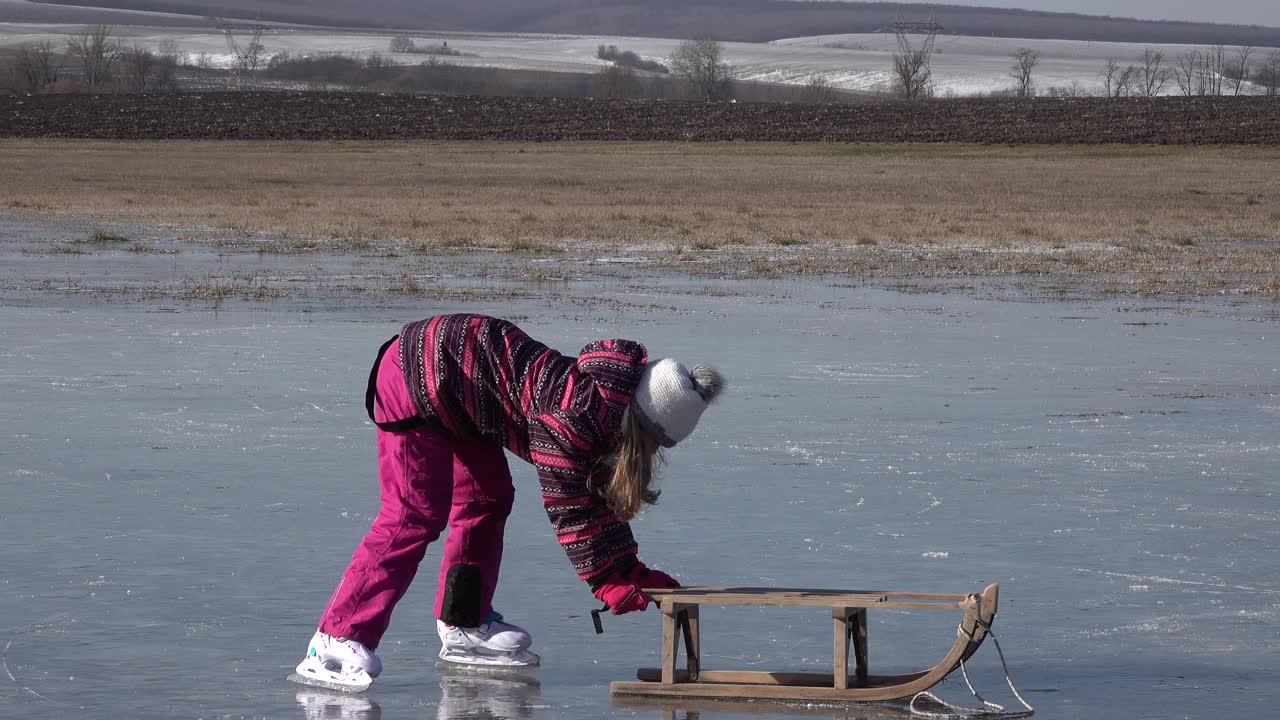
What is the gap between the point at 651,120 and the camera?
67500 mm

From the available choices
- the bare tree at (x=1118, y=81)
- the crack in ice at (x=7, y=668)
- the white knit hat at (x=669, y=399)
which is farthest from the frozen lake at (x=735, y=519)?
the bare tree at (x=1118, y=81)

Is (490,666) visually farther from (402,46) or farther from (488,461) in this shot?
(402,46)

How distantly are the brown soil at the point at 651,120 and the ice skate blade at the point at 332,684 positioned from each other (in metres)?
52.3

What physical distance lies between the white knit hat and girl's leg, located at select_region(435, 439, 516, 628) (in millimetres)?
653

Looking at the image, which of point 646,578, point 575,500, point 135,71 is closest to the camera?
point 575,500

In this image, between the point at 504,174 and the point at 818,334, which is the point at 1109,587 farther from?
the point at 504,174

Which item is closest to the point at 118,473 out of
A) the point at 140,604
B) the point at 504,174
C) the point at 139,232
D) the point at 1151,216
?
the point at 140,604

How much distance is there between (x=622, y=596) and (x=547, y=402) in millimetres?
535

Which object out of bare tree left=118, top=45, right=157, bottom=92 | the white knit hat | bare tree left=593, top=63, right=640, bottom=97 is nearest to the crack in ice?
the white knit hat

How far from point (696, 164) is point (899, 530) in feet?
137

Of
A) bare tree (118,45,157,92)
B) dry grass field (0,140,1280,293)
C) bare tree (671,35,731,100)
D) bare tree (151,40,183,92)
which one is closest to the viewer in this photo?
dry grass field (0,140,1280,293)

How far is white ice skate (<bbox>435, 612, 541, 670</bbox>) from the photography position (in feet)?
16.3

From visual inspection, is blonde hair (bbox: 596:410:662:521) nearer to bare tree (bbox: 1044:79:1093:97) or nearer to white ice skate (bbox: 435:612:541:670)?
white ice skate (bbox: 435:612:541:670)

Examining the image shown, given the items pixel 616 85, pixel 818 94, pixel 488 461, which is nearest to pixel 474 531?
pixel 488 461
